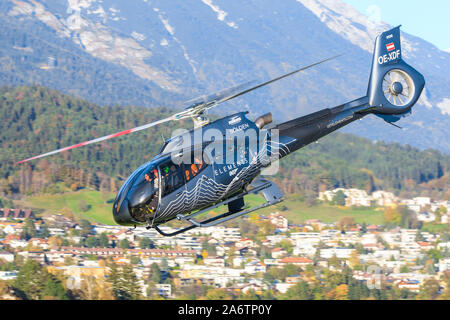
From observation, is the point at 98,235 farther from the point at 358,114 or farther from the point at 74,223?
the point at 358,114

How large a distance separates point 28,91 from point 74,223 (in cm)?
8050

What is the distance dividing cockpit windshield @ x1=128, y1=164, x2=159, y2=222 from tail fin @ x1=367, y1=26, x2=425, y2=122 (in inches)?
366

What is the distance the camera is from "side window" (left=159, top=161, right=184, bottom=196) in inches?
701

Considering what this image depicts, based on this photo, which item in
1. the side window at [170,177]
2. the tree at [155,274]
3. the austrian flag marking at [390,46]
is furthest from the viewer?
the tree at [155,274]

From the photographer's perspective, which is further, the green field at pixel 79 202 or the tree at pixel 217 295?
the green field at pixel 79 202

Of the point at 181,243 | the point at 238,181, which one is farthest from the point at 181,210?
the point at 181,243

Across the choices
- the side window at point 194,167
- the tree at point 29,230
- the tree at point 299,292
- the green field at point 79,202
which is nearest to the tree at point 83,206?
the green field at point 79,202

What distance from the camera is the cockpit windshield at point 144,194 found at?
17484mm

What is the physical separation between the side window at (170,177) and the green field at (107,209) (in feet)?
169

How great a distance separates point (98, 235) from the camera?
67062 millimetres

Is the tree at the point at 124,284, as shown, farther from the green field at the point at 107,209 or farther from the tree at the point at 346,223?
the tree at the point at 346,223

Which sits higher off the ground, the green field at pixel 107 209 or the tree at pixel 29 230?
the green field at pixel 107 209

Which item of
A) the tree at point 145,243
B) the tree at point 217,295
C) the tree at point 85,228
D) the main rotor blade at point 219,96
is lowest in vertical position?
the tree at point 217,295
